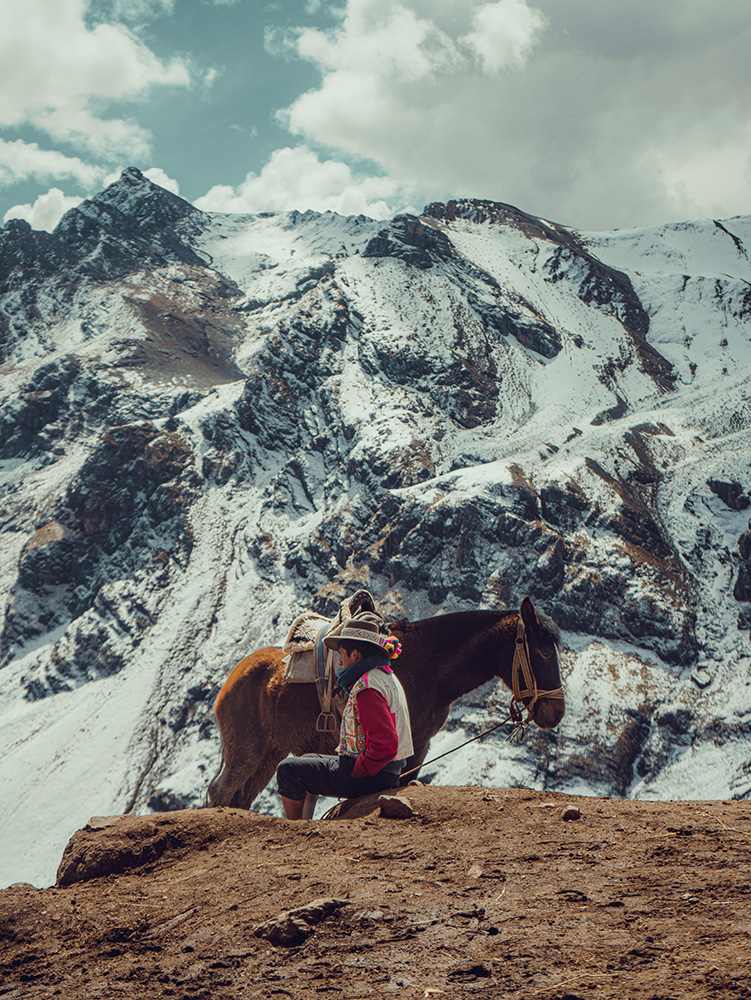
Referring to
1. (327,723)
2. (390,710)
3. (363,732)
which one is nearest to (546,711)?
(327,723)

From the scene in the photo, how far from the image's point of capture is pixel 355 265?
520 feet

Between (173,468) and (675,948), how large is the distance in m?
126

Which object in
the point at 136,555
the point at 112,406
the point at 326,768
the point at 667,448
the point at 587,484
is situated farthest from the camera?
the point at 112,406

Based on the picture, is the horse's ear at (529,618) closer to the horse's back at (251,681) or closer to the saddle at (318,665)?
the saddle at (318,665)

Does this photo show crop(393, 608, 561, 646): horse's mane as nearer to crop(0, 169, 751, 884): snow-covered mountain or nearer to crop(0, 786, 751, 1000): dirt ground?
crop(0, 786, 751, 1000): dirt ground

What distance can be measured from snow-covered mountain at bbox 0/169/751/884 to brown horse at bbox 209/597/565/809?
193 feet

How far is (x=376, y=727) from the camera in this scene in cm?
657

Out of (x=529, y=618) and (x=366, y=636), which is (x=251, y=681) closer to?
(x=529, y=618)

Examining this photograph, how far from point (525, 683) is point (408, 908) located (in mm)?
6077

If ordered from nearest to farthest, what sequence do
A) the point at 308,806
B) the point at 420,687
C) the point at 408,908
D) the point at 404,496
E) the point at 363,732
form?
the point at 408,908 → the point at 363,732 → the point at 308,806 → the point at 420,687 → the point at 404,496

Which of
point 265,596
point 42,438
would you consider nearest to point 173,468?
point 265,596

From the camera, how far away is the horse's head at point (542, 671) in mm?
Answer: 10078

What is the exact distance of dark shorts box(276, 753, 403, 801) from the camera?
694cm

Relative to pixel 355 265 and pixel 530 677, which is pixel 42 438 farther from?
pixel 530 677
